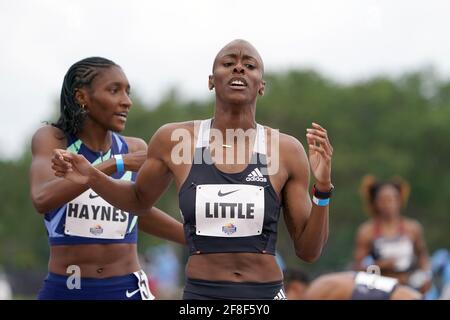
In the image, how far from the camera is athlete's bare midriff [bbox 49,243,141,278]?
23.9 ft

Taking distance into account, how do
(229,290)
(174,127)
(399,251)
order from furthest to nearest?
(399,251)
(174,127)
(229,290)

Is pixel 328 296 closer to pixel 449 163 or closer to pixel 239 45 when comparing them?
pixel 239 45

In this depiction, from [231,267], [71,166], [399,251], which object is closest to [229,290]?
[231,267]

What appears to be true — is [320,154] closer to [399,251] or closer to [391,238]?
[399,251]

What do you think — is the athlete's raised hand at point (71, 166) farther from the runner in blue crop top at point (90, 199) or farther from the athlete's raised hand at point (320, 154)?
the athlete's raised hand at point (320, 154)

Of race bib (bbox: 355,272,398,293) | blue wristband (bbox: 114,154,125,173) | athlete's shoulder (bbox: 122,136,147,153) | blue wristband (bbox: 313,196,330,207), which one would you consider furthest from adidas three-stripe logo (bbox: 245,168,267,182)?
race bib (bbox: 355,272,398,293)

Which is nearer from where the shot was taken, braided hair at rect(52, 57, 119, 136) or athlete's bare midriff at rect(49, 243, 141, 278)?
athlete's bare midriff at rect(49, 243, 141, 278)

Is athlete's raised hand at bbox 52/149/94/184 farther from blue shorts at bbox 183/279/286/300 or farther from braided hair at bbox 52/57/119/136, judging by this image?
braided hair at bbox 52/57/119/136

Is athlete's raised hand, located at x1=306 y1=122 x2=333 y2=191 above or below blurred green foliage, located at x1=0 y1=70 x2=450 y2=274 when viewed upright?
below

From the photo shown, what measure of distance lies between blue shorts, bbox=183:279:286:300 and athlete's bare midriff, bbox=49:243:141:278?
150cm

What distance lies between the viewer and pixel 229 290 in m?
5.83

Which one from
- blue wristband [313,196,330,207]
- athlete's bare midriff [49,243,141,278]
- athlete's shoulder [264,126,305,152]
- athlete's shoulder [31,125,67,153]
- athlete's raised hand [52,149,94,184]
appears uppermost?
athlete's shoulder [31,125,67,153]

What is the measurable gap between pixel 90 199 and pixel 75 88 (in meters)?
0.91
